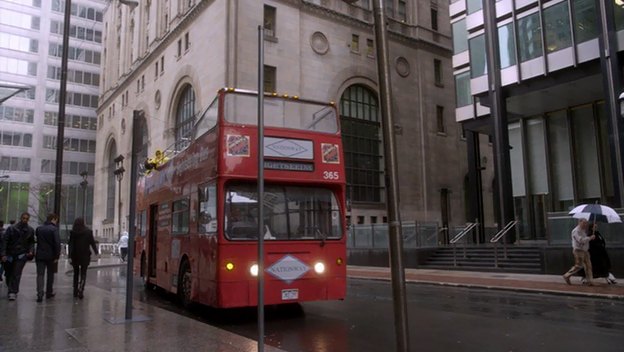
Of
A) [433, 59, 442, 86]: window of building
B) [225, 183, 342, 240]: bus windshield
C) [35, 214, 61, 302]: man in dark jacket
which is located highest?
[433, 59, 442, 86]: window of building

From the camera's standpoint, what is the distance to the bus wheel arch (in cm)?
1140

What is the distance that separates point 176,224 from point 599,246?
38.3ft

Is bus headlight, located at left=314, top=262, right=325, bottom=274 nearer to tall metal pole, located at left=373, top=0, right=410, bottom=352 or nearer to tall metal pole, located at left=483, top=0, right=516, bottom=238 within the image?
tall metal pole, located at left=373, top=0, right=410, bottom=352

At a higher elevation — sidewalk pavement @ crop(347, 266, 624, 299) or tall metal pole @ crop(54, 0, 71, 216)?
tall metal pole @ crop(54, 0, 71, 216)

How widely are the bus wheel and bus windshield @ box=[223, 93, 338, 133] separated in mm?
3605

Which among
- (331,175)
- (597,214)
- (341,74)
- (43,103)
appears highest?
(43,103)

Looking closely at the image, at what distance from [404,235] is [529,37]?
1238 centimetres

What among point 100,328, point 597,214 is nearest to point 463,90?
point 597,214

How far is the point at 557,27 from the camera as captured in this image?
26.8 metres

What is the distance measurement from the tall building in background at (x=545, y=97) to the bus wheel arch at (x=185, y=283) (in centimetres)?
1920

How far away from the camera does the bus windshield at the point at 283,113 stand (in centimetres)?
992

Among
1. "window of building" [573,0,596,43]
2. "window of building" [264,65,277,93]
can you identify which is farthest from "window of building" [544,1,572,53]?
"window of building" [264,65,277,93]

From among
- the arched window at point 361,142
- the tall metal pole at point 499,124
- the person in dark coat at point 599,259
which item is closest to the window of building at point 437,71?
the arched window at point 361,142

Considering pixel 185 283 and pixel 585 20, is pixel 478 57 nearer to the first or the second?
pixel 585 20
